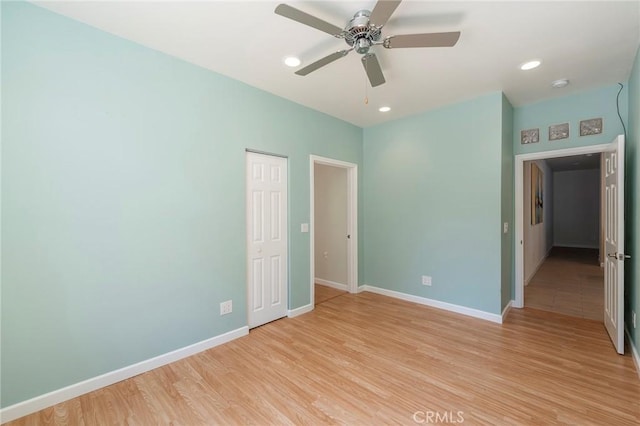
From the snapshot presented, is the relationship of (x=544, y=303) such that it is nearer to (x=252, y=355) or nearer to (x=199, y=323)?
(x=252, y=355)

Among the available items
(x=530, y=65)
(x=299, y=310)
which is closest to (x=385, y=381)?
(x=299, y=310)

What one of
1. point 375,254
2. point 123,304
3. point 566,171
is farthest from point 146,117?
point 566,171

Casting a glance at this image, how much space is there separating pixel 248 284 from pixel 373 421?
1841 mm

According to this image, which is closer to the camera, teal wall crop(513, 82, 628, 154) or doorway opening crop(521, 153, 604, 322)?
teal wall crop(513, 82, 628, 154)

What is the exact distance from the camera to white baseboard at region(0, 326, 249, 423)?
1.74 meters

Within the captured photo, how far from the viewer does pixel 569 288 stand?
4484 mm

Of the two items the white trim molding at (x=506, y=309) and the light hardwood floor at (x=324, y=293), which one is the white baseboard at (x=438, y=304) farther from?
the light hardwood floor at (x=324, y=293)

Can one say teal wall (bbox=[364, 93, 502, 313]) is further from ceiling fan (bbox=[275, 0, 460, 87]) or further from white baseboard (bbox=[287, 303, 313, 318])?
ceiling fan (bbox=[275, 0, 460, 87])

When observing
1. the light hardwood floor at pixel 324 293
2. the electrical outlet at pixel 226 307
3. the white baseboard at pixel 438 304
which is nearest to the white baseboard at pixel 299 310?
the light hardwood floor at pixel 324 293

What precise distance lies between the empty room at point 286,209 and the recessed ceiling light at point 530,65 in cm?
7

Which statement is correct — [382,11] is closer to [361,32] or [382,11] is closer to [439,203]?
[361,32]

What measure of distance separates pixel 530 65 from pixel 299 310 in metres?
3.71

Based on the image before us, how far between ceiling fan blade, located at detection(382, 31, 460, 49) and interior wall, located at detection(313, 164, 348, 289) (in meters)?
2.72

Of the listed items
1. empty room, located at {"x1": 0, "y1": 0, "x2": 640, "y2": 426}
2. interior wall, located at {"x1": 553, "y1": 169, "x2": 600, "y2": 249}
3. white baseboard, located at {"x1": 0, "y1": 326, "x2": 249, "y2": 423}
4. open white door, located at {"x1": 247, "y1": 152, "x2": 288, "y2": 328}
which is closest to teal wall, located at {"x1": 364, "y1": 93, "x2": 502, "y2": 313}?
empty room, located at {"x1": 0, "y1": 0, "x2": 640, "y2": 426}
